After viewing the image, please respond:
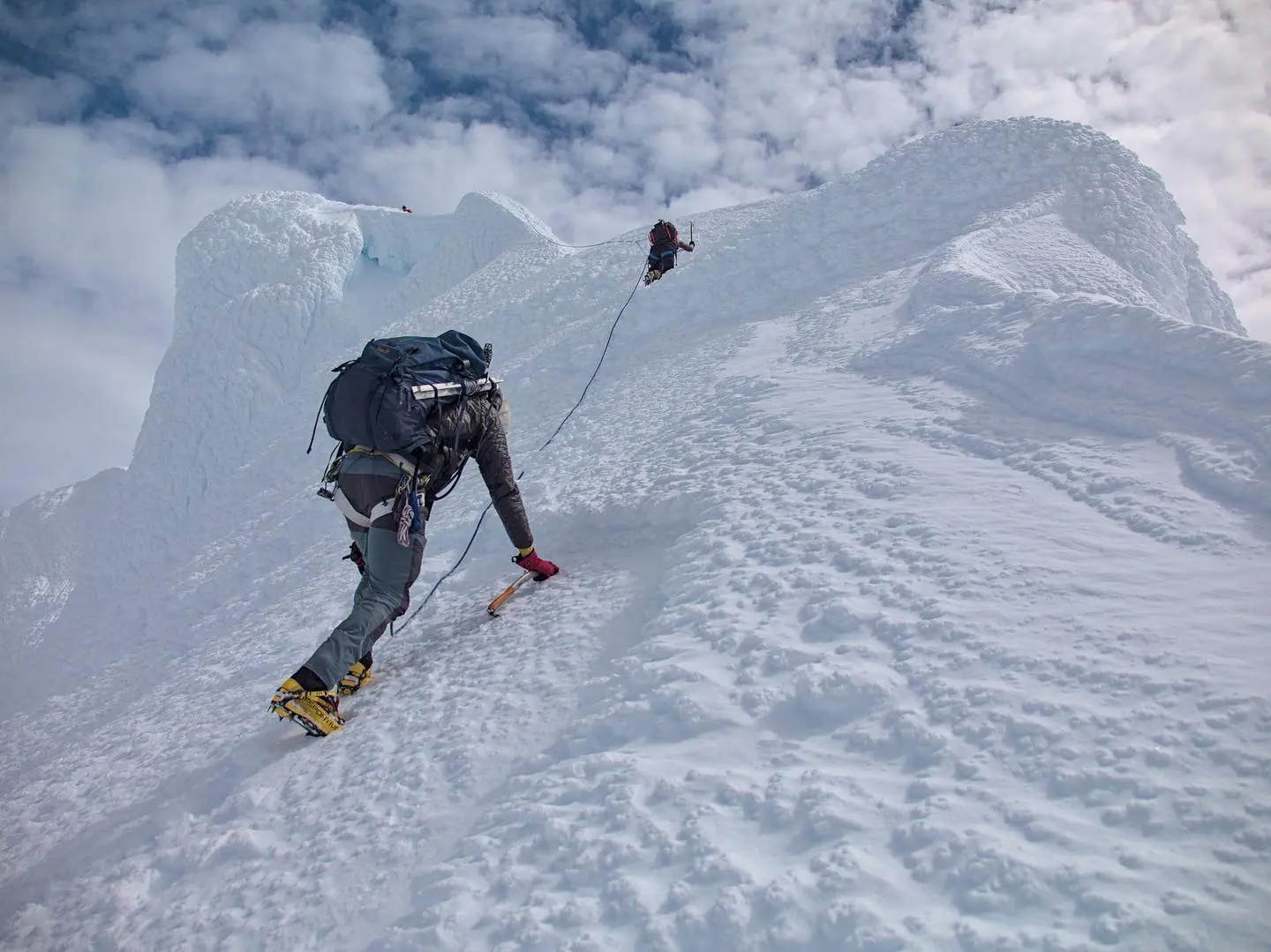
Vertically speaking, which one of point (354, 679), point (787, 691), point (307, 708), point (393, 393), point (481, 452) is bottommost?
point (787, 691)

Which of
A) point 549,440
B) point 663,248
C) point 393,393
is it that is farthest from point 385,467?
point 663,248

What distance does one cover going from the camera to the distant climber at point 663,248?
36.0 ft

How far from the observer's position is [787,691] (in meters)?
2.96

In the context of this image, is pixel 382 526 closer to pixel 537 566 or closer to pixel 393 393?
pixel 393 393

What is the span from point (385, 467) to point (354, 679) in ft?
4.11

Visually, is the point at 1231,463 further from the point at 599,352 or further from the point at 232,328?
the point at 232,328

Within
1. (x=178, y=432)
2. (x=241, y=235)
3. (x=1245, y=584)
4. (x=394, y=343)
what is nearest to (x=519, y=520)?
(x=394, y=343)

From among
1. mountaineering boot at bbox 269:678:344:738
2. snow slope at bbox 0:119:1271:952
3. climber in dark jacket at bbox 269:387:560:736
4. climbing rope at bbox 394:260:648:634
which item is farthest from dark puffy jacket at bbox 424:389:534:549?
mountaineering boot at bbox 269:678:344:738

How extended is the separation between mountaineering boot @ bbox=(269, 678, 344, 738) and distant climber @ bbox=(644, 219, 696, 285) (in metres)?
8.29

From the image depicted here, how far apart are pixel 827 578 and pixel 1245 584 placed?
1627mm

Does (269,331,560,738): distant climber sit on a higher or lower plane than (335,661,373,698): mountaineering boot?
higher

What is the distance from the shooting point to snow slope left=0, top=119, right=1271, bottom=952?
7.04ft

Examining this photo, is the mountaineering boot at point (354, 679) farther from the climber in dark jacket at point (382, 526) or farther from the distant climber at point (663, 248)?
the distant climber at point (663, 248)

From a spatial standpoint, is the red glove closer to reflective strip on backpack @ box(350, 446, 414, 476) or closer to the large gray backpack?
reflective strip on backpack @ box(350, 446, 414, 476)
